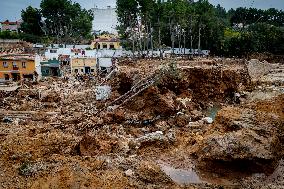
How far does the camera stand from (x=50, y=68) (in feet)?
177

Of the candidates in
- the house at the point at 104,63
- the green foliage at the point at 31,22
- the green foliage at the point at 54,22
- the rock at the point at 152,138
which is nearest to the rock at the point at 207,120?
the rock at the point at 152,138

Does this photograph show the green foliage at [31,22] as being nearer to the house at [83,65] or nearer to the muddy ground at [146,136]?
the house at [83,65]

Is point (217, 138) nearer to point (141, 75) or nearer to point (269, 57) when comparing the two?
point (141, 75)

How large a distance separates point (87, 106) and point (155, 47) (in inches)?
1616

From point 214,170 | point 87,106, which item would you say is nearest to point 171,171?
point 214,170

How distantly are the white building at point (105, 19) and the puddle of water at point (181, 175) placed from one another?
97757 millimetres

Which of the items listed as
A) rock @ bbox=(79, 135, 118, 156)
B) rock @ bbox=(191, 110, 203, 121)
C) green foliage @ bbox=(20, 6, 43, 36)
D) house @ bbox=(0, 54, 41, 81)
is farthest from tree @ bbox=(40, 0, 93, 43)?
rock @ bbox=(79, 135, 118, 156)

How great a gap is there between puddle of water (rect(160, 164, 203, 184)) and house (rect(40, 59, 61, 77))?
36.2 meters

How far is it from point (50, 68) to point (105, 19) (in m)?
66.1

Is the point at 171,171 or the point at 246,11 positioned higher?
the point at 246,11

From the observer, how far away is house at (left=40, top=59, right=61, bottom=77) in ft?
175

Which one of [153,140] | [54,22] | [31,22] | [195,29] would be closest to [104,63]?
[195,29]

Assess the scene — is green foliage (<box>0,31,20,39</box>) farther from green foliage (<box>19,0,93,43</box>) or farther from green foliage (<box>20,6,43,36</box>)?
green foliage (<box>20,6,43,36</box>)

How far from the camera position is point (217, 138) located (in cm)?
2141
